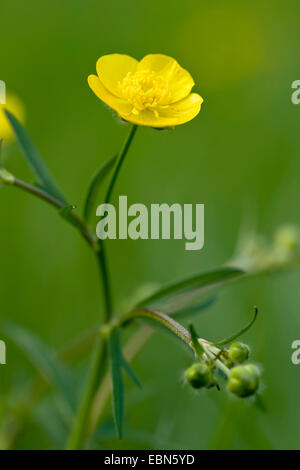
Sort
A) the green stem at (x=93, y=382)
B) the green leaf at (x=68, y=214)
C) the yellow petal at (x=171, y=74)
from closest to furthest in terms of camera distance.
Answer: the green leaf at (x=68, y=214)
the yellow petal at (x=171, y=74)
the green stem at (x=93, y=382)

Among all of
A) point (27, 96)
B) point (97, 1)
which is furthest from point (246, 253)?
point (97, 1)

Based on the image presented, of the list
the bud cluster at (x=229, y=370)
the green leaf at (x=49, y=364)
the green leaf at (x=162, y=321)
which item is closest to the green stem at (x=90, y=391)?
A: the green leaf at (x=162, y=321)

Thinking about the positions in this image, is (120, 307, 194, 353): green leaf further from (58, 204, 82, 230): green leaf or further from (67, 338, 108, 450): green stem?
(58, 204, 82, 230): green leaf

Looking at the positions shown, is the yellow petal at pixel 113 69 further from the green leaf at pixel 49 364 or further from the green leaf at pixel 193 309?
the green leaf at pixel 49 364

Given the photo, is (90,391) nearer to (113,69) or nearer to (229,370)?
(229,370)

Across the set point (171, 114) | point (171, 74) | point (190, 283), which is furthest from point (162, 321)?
point (171, 74)

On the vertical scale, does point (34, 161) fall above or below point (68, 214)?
above
